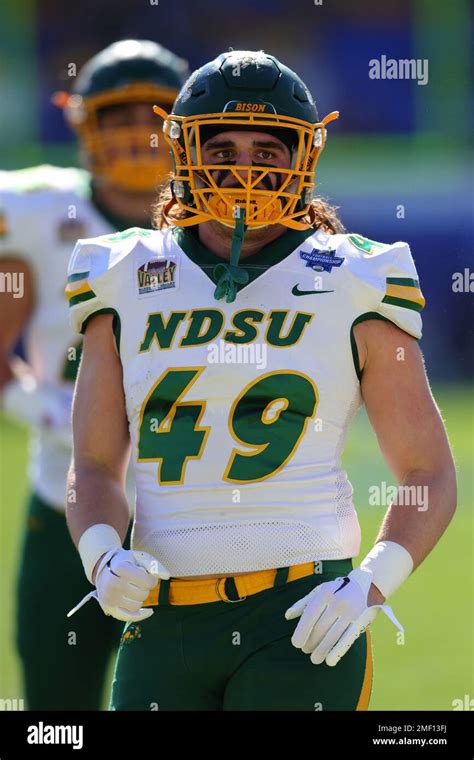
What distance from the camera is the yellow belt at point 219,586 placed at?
209 centimetres

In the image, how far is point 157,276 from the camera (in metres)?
2.24

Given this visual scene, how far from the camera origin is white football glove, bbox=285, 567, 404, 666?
1.96 meters

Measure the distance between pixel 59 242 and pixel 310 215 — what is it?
53.3 inches

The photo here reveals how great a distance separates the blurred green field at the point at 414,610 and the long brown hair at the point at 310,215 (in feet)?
5.66

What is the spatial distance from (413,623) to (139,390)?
3.44m

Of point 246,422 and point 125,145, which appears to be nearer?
point 246,422

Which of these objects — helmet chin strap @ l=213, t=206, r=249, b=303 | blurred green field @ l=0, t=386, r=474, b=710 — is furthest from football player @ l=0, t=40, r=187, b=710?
helmet chin strap @ l=213, t=206, r=249, b=303

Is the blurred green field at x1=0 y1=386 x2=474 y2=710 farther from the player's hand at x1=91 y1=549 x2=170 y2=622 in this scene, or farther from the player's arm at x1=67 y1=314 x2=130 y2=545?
the player's hand at x1=91 y1=549 x2=170 y2=622

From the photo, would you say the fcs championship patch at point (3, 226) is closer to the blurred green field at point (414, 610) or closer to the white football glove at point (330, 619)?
the blurred green field at point (414, 610)

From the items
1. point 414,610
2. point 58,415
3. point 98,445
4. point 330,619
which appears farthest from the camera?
point 414,610

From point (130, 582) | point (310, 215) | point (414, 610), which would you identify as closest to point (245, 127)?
point (310, 215)

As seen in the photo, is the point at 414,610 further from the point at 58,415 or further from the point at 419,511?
the point at 419,511

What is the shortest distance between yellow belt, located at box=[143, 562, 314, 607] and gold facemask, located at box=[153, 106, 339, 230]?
0.58m

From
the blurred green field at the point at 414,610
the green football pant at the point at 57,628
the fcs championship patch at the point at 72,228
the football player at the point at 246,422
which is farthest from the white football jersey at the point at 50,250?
the football player at the point at 246,422
